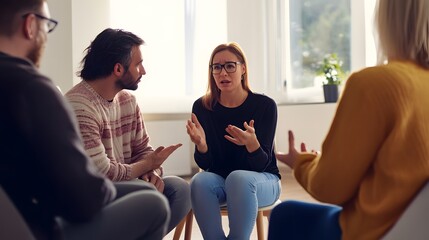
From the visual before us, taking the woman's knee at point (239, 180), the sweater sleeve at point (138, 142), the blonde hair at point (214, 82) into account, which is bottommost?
the woman's knee at point (239, 180)

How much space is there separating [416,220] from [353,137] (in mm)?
224

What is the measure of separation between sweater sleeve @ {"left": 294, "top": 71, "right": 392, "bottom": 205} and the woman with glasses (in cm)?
101

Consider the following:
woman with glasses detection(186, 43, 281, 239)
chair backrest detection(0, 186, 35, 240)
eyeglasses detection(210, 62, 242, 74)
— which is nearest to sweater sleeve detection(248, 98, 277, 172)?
woman with glasses detection(186, 43, 281, 239)

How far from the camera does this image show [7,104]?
119 cm

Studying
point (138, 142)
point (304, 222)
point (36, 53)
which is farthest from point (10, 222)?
point (138, 142)

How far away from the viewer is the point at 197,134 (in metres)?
2.56

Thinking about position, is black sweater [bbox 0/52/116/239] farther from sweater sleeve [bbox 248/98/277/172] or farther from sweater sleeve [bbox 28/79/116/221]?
sweater sleeve [bbox 248/98/277/172]

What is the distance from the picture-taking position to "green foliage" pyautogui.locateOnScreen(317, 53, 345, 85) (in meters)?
5.42

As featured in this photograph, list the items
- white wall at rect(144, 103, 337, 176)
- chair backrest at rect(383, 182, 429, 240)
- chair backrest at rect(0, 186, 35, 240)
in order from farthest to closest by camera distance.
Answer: white wall at rect(144, 103, 337, 176) < chair backrest at rect(383, 182, 429, 240) < chair backrest at rect(0, 186, 35, 240)

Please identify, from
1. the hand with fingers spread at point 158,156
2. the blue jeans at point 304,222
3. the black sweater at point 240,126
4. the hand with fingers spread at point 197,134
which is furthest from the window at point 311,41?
the blue jeans at point 304,222

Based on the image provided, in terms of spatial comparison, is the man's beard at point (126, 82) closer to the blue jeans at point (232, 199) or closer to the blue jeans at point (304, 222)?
the blue jeans at point (232, 199)

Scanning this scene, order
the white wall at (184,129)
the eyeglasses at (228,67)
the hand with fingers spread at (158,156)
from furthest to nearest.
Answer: the white wall at (184,129) < the eyeglasses at (228,67) < the hand with fingers spread at (158,156)

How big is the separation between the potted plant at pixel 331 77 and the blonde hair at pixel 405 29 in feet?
13.2

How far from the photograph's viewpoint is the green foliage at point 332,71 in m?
5.42
